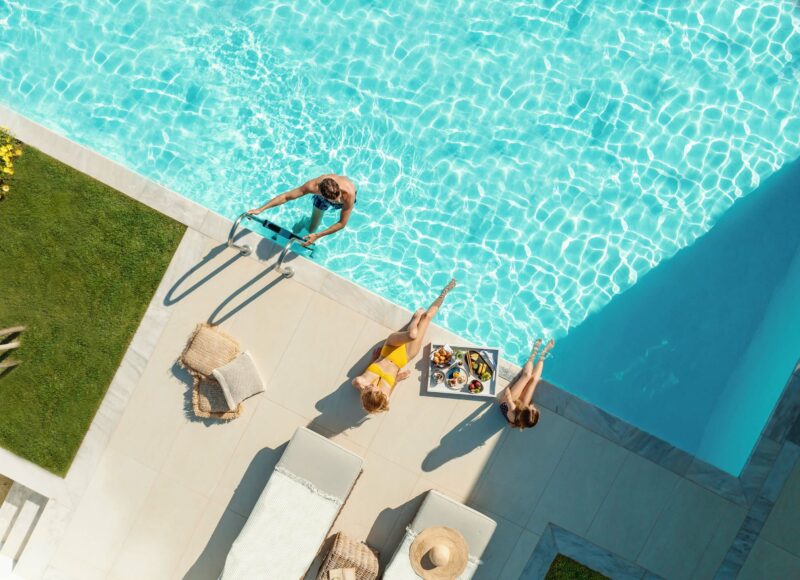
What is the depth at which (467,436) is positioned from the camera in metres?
10.2

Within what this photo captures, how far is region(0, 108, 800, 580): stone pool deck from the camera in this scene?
10.1 meters

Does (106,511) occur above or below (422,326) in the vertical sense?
below

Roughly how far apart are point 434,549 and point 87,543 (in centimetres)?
559

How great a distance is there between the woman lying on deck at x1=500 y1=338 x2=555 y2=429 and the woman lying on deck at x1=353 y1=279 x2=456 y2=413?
1579mm

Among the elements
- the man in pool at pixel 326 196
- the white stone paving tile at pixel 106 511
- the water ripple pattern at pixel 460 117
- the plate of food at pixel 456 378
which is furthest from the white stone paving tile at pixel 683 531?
the white stone paving tile at pixel 106 511

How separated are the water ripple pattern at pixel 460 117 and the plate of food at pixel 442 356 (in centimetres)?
79

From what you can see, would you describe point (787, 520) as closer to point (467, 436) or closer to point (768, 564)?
point (768, 564)

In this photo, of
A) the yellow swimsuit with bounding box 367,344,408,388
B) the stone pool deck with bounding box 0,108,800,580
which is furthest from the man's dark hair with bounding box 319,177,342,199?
the yellow swimsuit with bounding box 367,344,408,388

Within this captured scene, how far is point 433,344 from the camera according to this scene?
33.1 ft

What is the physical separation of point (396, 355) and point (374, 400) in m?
0.89

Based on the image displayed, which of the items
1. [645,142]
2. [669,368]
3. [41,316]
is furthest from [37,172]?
[669,368]

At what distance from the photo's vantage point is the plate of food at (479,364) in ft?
32.7

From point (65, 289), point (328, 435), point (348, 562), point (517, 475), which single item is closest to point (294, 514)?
point (348, 562)

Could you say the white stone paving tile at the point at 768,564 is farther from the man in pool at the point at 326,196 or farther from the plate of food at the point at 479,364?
the man in pool at the point at 326,196
